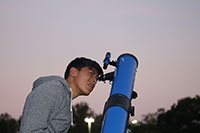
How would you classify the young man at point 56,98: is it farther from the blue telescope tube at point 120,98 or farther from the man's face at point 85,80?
the blue telescope tube at point 120,98

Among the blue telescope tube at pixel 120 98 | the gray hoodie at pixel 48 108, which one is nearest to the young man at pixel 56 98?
the gray hoodie at pixel 48 108

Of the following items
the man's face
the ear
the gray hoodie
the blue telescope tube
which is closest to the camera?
the gray hoodie

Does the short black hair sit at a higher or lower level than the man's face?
higher

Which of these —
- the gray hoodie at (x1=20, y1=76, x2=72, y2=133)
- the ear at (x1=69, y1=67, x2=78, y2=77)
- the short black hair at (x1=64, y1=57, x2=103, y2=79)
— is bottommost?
the gray hoodie at (x1=20, y1=76, x2=72, y2=133)

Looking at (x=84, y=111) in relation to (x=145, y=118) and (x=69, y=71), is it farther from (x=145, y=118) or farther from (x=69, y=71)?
(x=69, y=71)

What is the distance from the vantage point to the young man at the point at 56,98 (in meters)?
2.17

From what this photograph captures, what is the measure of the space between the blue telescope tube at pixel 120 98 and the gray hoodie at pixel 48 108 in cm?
35

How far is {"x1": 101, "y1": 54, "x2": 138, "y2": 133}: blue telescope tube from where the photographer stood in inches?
89.3

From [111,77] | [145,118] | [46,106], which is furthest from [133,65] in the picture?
[145,118]

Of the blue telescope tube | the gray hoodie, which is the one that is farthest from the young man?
the blue telescope tube

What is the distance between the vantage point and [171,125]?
3916 cm

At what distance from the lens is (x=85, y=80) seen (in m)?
2.73

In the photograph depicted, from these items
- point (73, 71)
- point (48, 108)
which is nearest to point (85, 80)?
point (73, 71)

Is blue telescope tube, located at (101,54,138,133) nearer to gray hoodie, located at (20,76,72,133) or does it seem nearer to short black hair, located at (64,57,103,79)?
short black hair, located at (64,57,103,79)
